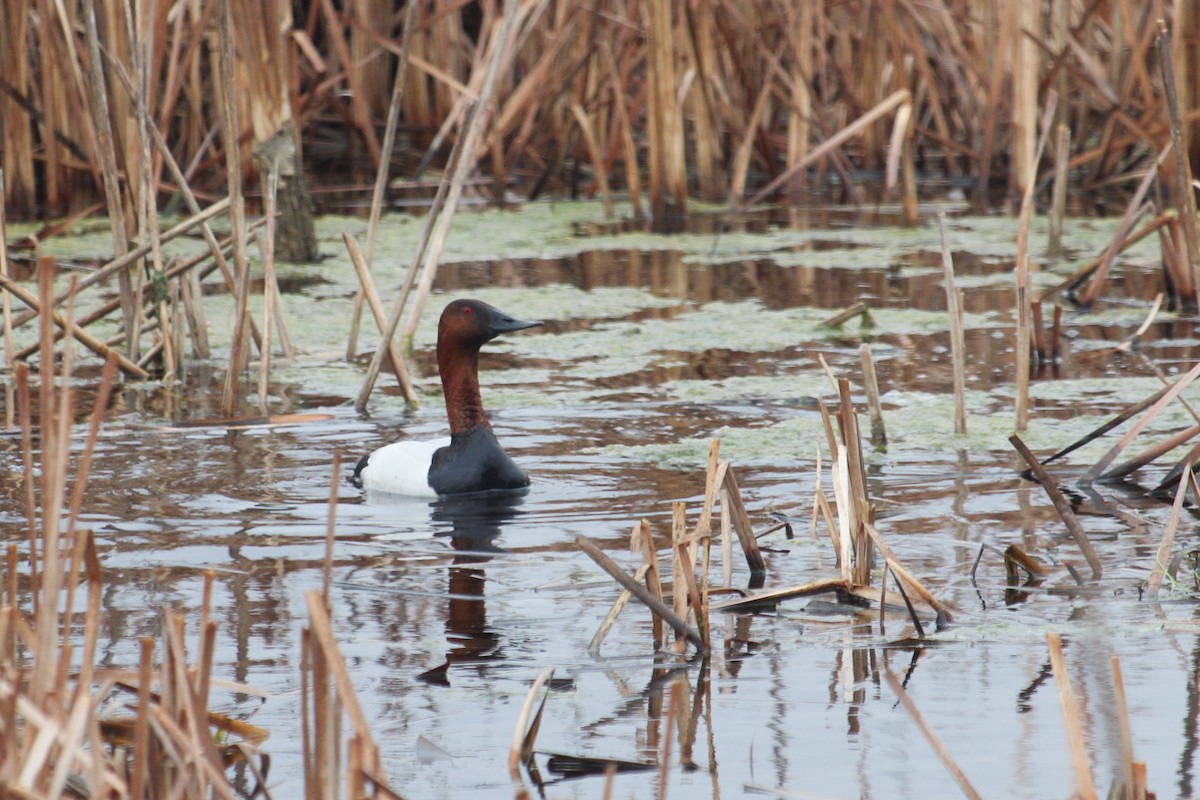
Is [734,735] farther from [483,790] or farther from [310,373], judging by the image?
[310,373]

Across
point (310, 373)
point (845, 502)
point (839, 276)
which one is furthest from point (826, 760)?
point (839, 276)

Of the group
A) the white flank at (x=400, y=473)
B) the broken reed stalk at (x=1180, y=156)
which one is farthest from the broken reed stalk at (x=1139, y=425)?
the white flank at (x=400, y=473)

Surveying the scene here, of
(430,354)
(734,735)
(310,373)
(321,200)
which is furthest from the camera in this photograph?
(321,200)

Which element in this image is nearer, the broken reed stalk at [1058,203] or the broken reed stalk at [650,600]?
the broken reed stalk at [650,600]

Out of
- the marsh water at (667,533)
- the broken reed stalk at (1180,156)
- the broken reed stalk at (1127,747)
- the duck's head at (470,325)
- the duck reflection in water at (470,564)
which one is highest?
the broken reed stalk at (1180,156)

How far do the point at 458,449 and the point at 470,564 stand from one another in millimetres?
1082

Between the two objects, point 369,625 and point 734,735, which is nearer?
point 734,735

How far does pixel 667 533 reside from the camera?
4531mm

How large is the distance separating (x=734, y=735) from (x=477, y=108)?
337 cm

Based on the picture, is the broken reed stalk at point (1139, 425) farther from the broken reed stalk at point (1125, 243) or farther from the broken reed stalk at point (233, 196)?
the broken reed stalk at point (233, 196)

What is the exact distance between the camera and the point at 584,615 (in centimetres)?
372

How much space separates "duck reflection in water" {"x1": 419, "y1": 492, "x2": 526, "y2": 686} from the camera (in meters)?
3.46

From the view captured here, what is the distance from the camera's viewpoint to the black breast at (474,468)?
207 inches

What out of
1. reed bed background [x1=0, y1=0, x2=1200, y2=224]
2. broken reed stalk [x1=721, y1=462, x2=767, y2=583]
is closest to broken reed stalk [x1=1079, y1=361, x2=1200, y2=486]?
broken reed stalk [x1=721, y1=462, x2=767, y2=583]
